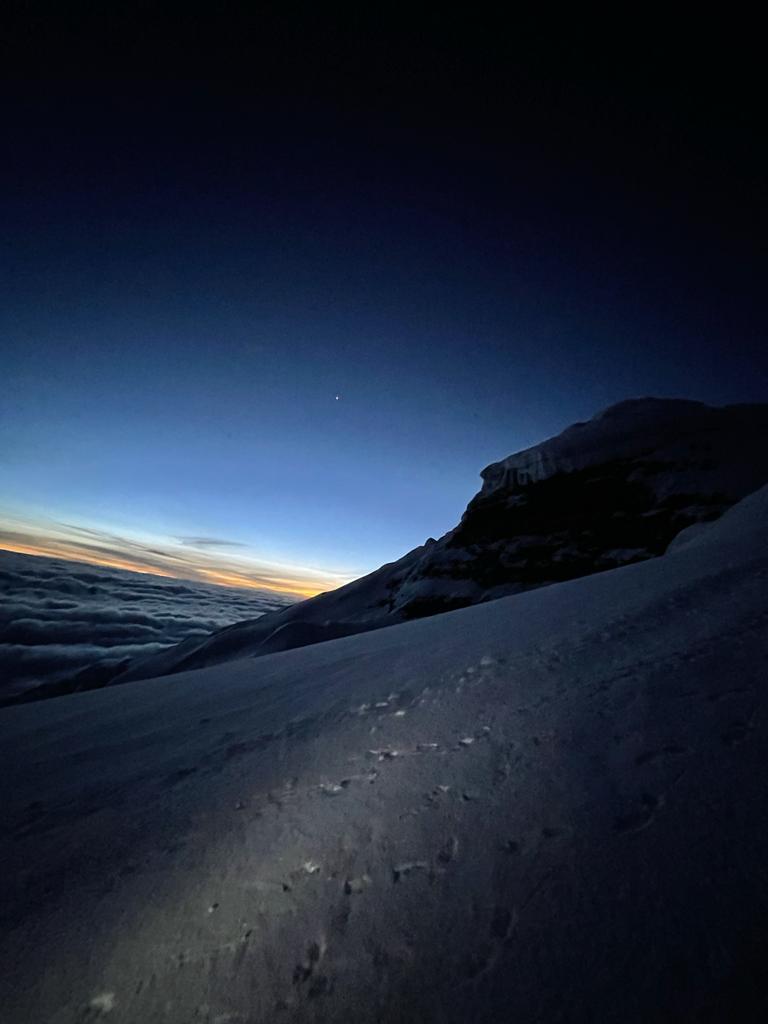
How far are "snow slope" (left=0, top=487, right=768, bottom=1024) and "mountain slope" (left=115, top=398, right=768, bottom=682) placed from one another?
5.51 m

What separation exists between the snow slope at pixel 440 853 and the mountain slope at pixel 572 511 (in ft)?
18.1

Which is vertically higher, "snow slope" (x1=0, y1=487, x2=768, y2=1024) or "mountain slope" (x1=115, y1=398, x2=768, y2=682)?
"mountain slope" (x1=115, y1=398, x2=768, y2=682)

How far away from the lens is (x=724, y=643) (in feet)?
5.01

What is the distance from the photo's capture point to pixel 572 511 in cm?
812

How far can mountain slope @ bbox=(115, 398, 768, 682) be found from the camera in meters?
6.98

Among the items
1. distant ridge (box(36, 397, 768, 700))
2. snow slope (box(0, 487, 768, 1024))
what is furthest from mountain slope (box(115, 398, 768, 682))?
snow slope (box(0, 487, 768, 1024))

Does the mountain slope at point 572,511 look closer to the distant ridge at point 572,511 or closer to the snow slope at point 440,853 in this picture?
the distant ridge at point 572,511

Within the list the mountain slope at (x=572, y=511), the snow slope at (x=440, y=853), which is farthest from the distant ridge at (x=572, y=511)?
the snow slope at (x=440, y=853)

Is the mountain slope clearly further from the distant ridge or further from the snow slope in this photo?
the snow slope

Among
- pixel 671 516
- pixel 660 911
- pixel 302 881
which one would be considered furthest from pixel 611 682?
pixel 671 516

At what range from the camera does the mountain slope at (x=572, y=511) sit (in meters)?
6.98

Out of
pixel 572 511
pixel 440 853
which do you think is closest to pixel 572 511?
pixel 572 511

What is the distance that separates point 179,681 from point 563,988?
3629 mm

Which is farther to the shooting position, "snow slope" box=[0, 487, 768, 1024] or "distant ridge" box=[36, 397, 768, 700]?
"distant ridge" box=[36, 397, 768, 700]
